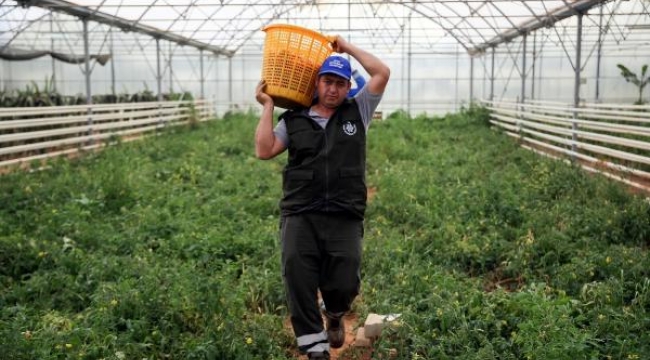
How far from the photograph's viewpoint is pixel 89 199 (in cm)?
698

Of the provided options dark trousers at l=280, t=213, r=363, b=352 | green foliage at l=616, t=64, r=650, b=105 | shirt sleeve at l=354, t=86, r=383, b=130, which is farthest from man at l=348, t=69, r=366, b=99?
green foliage at l=616, t=64, r=650, b=105

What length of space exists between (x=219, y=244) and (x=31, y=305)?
1654mm

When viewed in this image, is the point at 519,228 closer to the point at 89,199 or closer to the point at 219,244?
the point at 219,244

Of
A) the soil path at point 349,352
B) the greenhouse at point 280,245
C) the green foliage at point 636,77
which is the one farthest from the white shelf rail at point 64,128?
the green foliage at point 636,77

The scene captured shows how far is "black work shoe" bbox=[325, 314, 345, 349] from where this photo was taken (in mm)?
3404

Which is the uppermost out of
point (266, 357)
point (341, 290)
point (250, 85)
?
point (250, 85)

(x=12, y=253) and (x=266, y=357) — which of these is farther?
(x=12, y=253)

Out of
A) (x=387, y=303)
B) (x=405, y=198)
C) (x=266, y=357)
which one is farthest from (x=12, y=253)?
(x=405, y=198)

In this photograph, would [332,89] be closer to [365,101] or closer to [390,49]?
[365,101]

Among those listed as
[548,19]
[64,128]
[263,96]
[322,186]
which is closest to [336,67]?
[263,96]

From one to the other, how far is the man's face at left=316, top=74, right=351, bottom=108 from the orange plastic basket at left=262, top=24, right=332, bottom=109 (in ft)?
0.39

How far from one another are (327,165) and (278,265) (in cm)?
207

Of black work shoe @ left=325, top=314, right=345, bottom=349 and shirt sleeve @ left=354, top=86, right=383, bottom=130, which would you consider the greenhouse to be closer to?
shirt sleeve @ left=354, top=86, right=383, bottom=130

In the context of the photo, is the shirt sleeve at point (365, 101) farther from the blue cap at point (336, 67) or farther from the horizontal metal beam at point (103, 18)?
the horizontal metal beam at point (103, 18)
